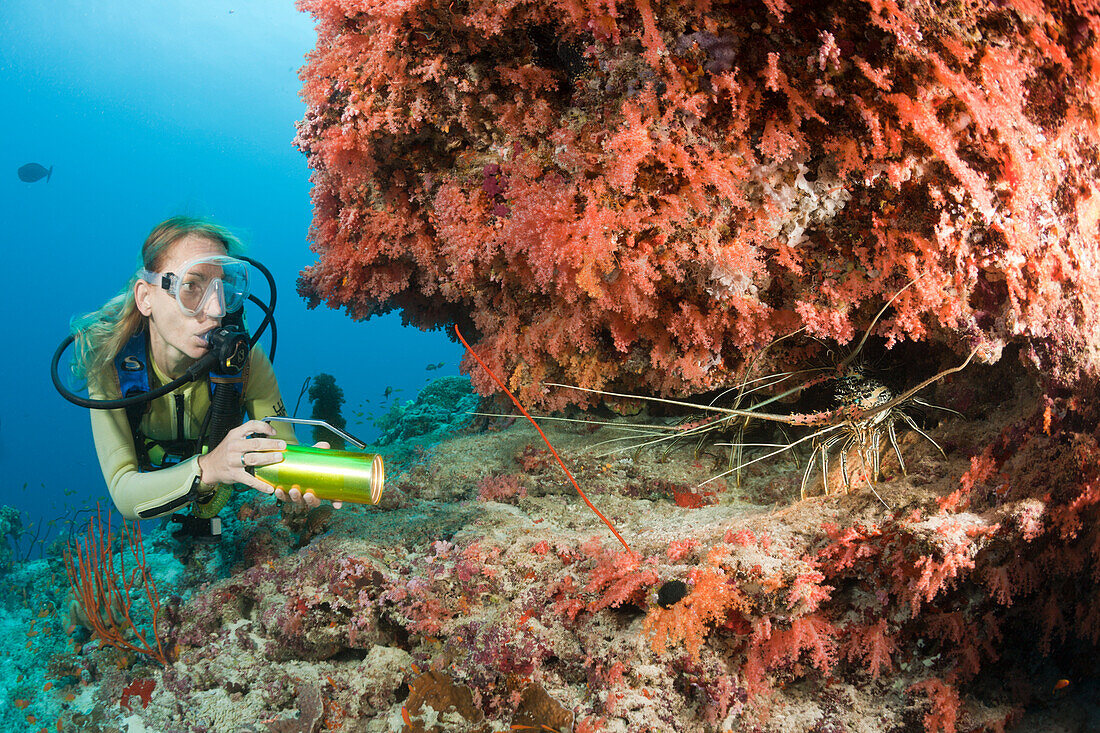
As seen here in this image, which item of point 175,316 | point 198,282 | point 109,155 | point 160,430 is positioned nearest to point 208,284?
point 198,282

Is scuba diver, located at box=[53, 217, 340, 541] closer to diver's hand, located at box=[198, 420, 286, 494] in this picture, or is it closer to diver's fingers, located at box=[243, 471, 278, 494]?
diver's hand, located at box=[198, 420, 286, 494]

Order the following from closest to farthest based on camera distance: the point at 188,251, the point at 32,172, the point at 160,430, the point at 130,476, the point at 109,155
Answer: the point at 130,476 < the point at 188,251 < the point at 160,430 < the point at 32,172 < the point at 109,155

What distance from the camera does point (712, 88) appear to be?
2.21 metres

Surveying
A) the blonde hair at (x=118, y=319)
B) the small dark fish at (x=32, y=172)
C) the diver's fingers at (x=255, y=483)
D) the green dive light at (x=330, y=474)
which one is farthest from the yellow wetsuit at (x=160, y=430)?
the small dark fish at (x=32, y=172)

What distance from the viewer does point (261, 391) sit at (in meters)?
4.02

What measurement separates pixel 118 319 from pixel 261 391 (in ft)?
3.42

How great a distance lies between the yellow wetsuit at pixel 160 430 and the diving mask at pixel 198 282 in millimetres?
546

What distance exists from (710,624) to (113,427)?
3899 millimetres

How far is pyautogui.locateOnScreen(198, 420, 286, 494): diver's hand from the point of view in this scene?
2539 mm

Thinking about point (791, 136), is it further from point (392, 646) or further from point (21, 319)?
point (21, 319)

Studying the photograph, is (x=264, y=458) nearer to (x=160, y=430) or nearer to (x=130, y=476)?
(x=130, y=476)

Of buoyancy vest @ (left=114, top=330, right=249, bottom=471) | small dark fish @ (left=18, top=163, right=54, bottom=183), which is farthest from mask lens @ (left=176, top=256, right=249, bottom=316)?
small dark fish @ (left=18, top=163, right=54, bottom=183)

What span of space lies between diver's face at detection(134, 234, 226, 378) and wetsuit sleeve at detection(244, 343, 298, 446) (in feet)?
1.68

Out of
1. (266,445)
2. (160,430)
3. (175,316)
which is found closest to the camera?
(266,445)
